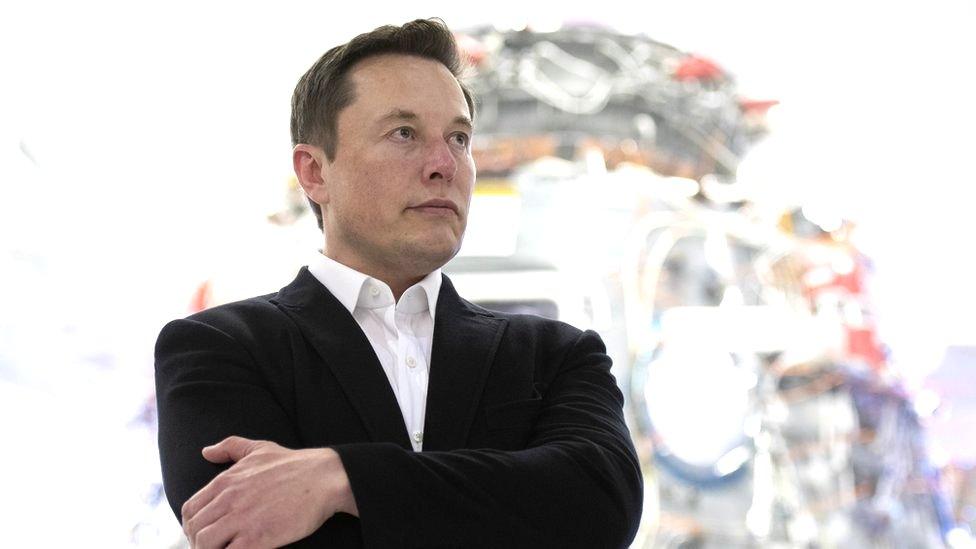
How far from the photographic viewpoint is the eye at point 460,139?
1.17 meters

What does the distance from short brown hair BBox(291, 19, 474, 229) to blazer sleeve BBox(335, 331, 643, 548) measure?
414 mm

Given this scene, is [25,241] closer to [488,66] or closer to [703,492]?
[488,66]

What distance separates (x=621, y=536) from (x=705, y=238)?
3.11 m

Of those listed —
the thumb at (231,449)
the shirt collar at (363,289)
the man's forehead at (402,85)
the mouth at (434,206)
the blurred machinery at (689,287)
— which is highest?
the man's forehead at (402,85)

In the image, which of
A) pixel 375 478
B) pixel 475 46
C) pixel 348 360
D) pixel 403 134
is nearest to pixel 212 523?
pixel 375 478

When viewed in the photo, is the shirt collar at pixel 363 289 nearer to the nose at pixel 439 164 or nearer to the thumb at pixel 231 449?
the nose at pixel 439 164

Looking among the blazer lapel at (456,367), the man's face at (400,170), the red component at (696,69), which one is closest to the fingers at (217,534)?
the blazer lapel at (456,367)

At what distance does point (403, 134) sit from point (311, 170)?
151 mm

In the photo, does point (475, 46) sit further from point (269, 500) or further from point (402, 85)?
point (269, 500)

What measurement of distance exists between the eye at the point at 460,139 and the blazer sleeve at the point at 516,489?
0.32m

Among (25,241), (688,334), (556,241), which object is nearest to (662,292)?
(688,334)

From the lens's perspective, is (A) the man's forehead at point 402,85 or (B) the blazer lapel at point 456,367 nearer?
(B) the blazer lapel at point 456,367

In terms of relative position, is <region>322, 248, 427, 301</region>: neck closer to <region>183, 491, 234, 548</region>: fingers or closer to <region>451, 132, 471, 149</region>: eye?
<region>451, 132, 471, 149</region>: eye

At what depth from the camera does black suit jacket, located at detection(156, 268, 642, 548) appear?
0.90m
